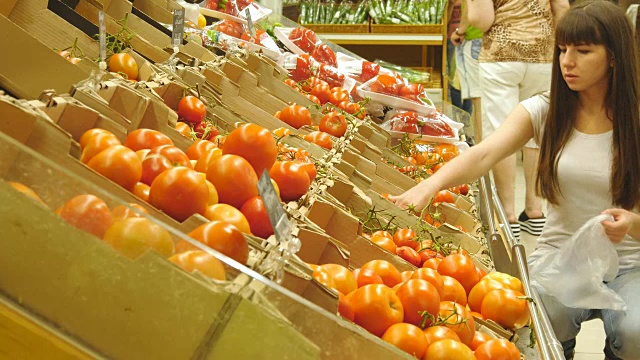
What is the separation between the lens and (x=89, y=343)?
106 centimetres

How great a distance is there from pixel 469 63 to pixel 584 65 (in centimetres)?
352

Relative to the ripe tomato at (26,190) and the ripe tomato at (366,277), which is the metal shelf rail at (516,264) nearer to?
the ripe tomato at (366,277)

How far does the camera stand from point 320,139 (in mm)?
3010

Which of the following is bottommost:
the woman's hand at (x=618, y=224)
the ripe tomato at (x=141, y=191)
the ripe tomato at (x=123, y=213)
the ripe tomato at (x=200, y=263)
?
the ripe tomato at (x=141, y=191)

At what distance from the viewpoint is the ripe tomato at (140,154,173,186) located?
170 centimetres

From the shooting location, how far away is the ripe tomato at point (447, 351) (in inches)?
62.2

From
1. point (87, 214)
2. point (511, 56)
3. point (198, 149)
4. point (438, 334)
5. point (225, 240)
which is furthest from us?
point (511, 56)

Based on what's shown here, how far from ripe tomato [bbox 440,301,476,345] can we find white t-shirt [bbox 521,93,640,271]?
3.70ft

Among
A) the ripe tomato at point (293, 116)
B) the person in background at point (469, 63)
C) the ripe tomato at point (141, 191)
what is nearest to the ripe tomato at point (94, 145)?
the ripe tomato at point (141, 191)

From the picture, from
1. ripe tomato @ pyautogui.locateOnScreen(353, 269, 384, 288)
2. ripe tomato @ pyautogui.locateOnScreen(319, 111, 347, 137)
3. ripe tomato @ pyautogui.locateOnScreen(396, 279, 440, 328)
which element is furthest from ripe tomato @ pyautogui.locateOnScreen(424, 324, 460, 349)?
ripe tomato @ pyautogui.locateOnScreen(319, 111, 347, 137)

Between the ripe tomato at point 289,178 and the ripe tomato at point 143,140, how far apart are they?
0.28 m

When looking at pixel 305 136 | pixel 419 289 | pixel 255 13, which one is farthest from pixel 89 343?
pixel 255 13

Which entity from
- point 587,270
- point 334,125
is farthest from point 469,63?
point 587,270

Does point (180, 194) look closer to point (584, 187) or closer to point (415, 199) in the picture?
point (415, 199)
